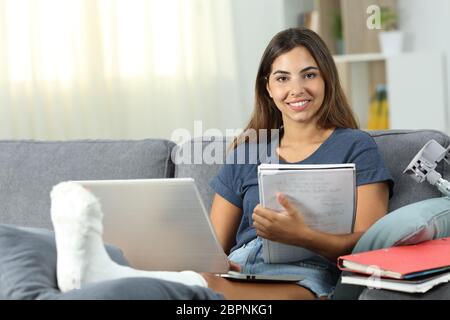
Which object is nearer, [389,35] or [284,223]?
[284,223]

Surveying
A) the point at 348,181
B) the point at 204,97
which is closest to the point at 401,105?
the point at 204,97

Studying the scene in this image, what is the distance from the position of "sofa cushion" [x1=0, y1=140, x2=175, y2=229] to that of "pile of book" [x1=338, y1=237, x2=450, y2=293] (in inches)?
28.7

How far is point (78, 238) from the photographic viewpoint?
126 centimetres

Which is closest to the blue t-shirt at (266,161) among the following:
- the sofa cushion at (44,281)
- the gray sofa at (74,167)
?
the gray sofa at (74,167)

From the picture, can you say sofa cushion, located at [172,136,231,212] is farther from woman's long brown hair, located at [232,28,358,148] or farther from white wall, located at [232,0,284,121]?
white wall, located at [232,0,284,121]

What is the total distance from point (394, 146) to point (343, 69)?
2.16m

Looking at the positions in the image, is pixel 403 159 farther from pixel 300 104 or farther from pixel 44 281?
pixel 44 281

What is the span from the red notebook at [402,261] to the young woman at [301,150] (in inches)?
6.4

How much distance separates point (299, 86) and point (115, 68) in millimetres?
2063

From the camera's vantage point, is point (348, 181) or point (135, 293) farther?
point (348, 181)

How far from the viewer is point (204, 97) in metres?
3.89
